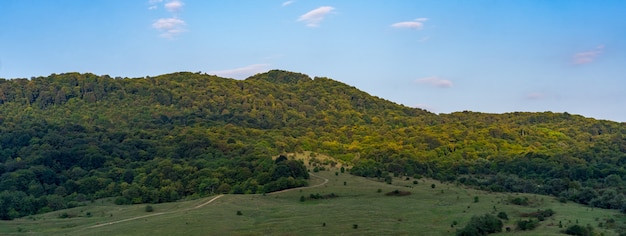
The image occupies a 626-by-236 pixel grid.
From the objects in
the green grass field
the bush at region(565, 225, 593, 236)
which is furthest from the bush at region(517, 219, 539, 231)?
the bush at region(565, 225, 593, 236)

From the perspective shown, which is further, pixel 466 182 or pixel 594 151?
pixel 594 151

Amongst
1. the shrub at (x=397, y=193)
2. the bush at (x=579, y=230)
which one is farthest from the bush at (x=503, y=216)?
the shrub at (x=397, y=193)

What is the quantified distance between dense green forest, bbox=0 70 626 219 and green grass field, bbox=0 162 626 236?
340 inches

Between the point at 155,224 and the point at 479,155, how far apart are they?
9603 centimetres

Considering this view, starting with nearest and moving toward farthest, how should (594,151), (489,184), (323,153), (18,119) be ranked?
1. (489,184)
2. (594,151)
3. (323,153)
4. (18,119)

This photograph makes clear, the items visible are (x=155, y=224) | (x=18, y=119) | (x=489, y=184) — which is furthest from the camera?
(x=18, y=119)

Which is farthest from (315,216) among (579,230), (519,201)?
(579,230)

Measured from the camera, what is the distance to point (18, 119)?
150 m

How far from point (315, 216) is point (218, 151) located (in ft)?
199

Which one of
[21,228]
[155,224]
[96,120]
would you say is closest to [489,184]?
[155,224]

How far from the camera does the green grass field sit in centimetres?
5366

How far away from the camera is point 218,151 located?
11838 centimetres

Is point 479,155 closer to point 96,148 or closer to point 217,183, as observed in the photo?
point 217,183

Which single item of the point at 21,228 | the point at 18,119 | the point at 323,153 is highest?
the point at 18,119
